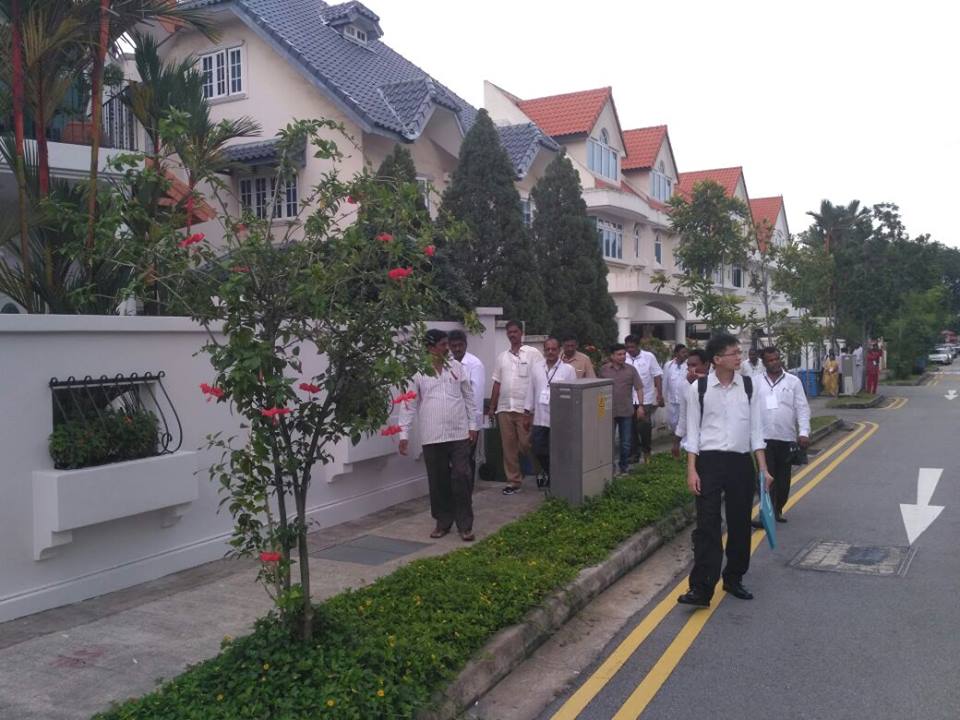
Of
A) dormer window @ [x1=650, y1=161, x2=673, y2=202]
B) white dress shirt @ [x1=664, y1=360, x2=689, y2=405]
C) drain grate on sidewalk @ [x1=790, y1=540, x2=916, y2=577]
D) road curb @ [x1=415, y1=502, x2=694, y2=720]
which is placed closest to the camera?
road curb @ [x1=415, y1=502, x2=694, y2=720]

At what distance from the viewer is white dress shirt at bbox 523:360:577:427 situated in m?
9.85

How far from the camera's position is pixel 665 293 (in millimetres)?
29578

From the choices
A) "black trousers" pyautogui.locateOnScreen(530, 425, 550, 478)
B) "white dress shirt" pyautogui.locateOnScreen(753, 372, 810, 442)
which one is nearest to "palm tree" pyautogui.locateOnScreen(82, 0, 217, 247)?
"black trousers" pyautogui.locateOnScreen(530, 425, 550, 478)

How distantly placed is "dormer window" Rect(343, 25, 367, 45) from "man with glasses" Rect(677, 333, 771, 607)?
1843 cm

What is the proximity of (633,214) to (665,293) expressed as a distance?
9.74ft

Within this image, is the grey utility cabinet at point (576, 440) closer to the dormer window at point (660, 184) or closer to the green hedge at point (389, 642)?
the green hedge at point (389, 642)

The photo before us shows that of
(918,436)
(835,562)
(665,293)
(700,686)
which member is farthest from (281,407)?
(665,293)

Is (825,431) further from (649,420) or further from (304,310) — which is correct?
(304,310)

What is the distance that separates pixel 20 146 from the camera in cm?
762

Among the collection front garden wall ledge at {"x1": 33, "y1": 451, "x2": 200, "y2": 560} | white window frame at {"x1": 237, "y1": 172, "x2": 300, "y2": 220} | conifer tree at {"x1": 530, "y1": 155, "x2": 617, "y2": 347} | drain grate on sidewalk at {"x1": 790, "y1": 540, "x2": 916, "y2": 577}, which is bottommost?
drain grate on sidewalk at {"x1": 790, "y1": 540, "x2": 916, "y2": 577}

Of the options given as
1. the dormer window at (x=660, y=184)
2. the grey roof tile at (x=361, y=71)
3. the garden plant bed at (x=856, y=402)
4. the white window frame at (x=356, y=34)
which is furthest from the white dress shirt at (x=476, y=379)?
the dormer window at (x=660, y=184)

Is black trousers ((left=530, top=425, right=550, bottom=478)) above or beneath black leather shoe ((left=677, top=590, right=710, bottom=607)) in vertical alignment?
above

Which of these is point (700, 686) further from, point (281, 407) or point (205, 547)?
point (205, 547)

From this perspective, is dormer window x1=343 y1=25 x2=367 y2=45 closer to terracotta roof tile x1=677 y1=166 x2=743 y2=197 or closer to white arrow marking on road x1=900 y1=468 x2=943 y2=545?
white arrow marking on road x1=900 y1=468 x2=943 y2=545
